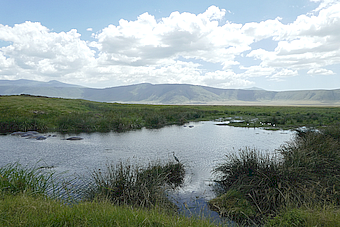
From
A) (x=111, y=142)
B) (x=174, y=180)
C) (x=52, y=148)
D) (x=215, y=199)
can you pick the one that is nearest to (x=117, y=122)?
(x=111, y=142)

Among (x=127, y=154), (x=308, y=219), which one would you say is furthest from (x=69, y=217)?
(x=127, y=154)

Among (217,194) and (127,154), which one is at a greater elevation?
(127,154)

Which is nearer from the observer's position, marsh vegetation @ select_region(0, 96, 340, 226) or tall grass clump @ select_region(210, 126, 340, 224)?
marsh vegetation @ select_region(0, 96, 340, 226)

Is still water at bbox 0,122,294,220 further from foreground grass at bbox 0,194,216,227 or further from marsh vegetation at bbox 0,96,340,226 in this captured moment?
foreground grass at bbox 0,194,216,227

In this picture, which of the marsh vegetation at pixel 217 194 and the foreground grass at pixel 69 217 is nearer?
the foreground grass at pixel 69 217

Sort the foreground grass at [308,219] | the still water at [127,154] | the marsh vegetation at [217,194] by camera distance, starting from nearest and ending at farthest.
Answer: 1. the marsh vegetation at [217,194]
2. the foreground grass at [308,219]
3. the still water at [127,154]

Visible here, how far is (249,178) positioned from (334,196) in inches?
97.7

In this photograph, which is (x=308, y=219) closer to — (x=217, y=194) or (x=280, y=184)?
(x=280, y=184)

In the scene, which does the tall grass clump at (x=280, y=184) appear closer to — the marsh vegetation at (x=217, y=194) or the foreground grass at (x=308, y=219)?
the marsh vegetation at (x=217, y=194)

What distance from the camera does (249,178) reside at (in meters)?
8.13

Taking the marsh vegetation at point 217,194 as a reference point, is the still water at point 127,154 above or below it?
below

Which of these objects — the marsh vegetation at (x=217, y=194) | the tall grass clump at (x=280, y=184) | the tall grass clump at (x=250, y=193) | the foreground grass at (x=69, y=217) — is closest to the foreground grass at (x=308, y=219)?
the marsh vegetation at (x=217, y=194)

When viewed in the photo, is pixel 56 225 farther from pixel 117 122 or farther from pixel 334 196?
pixel 117 122

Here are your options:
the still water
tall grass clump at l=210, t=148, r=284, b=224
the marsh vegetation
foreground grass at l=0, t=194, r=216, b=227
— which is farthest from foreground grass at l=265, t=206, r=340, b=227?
the still water
